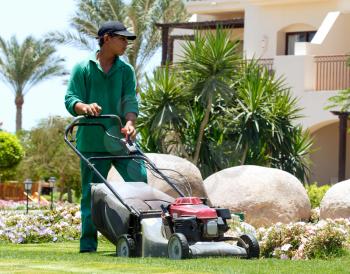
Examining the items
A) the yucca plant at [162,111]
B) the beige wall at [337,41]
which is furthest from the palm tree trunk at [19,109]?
the yucca plant at [162,111]

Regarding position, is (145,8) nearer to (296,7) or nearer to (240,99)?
(296,7)

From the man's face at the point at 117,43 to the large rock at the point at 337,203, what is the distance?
6.72 metres

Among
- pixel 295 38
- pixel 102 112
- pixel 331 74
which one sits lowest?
pixel 102 112

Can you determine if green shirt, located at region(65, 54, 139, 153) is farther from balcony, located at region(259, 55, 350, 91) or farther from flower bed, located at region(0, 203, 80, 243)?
balcony, located at region(259, 55, 350, 91)

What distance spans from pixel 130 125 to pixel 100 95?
0.49 metres

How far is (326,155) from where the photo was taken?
3722 cm

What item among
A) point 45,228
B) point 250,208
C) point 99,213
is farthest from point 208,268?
point 250,208

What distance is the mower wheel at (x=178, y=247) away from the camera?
8789 mm

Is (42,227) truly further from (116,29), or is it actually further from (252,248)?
(252,248)

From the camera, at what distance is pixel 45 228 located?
562 inches

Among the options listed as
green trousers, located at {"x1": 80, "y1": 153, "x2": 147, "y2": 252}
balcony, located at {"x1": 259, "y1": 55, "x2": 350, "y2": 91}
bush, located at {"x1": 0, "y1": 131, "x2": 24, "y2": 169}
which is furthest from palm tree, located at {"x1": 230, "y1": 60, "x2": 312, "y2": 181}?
bush, located at {"x1": 0, "y1": 131, "x2": 24, "y2": 169}

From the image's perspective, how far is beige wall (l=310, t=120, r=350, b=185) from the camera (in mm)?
36719

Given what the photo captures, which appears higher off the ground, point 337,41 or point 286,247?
point 337,41

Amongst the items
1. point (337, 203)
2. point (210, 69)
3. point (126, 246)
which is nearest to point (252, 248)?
point (126, 246)
